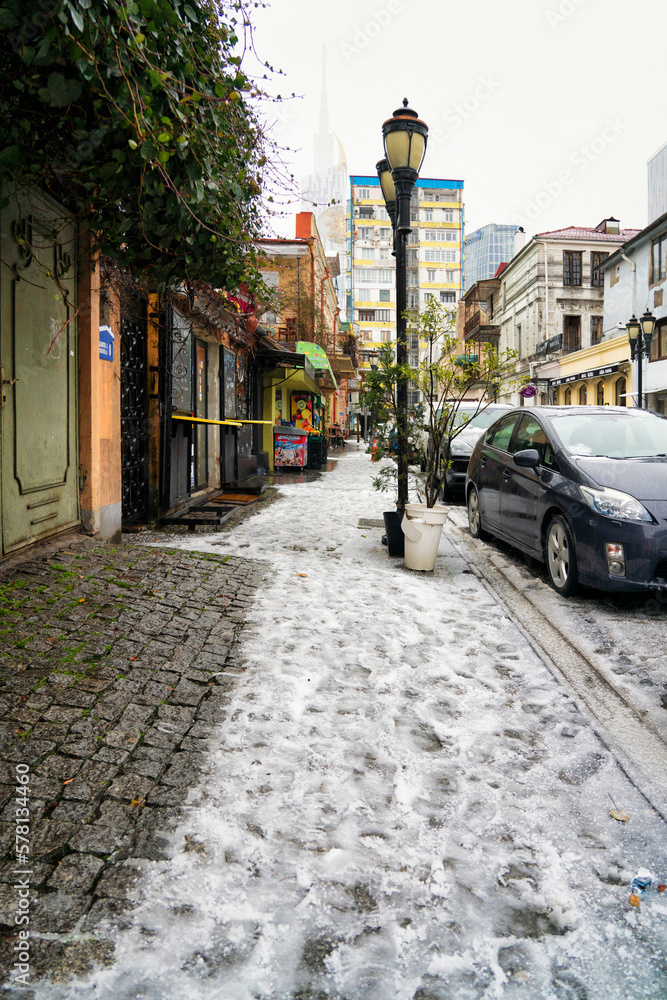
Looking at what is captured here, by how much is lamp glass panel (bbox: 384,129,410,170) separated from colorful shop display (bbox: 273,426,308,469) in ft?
37.0

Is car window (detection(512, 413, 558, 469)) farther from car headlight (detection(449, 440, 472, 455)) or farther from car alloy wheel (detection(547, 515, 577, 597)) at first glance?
car headlight (detection(449, 440, 472, 455))

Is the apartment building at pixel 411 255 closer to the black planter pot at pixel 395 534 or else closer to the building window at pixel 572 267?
the building window at pixel 572 267

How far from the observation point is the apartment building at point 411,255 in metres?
71.4

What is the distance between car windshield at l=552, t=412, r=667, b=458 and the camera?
577 centimetres

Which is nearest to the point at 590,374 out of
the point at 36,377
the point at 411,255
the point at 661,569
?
the point at 661,569

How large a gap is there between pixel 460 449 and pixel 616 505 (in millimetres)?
6164

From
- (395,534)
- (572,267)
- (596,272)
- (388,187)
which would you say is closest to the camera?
(395,534)

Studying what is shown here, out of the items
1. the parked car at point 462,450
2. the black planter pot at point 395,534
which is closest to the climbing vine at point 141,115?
the black planter pot at point 395,534

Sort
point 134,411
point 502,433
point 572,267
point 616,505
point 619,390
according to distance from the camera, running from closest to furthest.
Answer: point 616,505 → point 502,433 → point 134,411 → point 619,390 → point 572,267

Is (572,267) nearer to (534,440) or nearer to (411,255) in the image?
(411,255)

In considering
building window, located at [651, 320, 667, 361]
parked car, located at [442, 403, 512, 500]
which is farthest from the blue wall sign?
building window, located at [651, 320, 667, 361]

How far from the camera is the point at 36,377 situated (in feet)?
16.6

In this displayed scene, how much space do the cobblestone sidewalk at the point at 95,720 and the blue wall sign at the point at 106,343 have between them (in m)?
2.17

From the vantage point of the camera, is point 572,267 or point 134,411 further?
point 572,267
